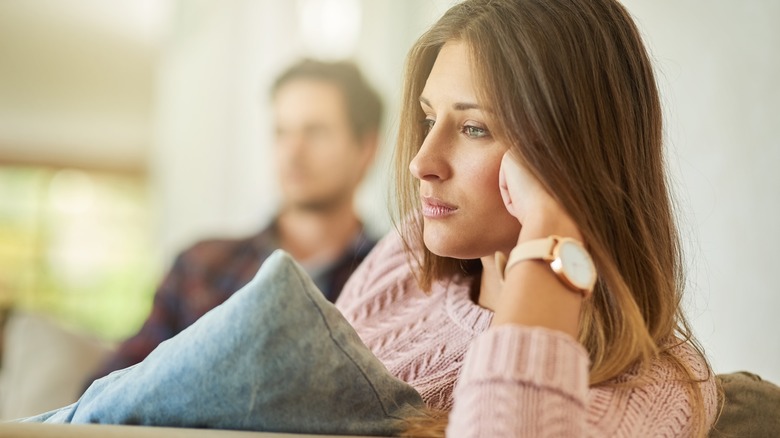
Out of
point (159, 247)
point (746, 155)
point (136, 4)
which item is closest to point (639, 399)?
point (746, 155)

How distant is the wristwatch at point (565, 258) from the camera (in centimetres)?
76

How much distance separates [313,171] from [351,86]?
1.30ft

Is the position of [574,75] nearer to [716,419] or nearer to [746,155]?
[716,419]

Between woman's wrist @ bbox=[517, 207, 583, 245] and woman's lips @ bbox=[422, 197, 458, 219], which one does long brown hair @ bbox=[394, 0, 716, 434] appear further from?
woman's lips @ bbox=[422, 197, 458, 219]

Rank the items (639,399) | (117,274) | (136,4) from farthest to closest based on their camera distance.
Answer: (117,274) → (136,4) → (639,399)

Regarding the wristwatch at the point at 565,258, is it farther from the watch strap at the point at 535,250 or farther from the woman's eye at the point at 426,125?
the woman's eye at the point at 426,125

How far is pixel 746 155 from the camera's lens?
5.37 ft

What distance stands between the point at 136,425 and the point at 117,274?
25.4 feet

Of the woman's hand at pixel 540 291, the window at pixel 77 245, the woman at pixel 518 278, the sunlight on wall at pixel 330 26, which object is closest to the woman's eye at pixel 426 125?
the woman at pixel 518 278

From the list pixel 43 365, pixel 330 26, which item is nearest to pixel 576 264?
pixel 43 365

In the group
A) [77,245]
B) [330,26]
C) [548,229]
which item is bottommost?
[77,245]

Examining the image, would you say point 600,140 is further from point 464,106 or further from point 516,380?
point 516,380

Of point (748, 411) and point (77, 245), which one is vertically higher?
point (748, 411)

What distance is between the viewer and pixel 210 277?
10.0ft
